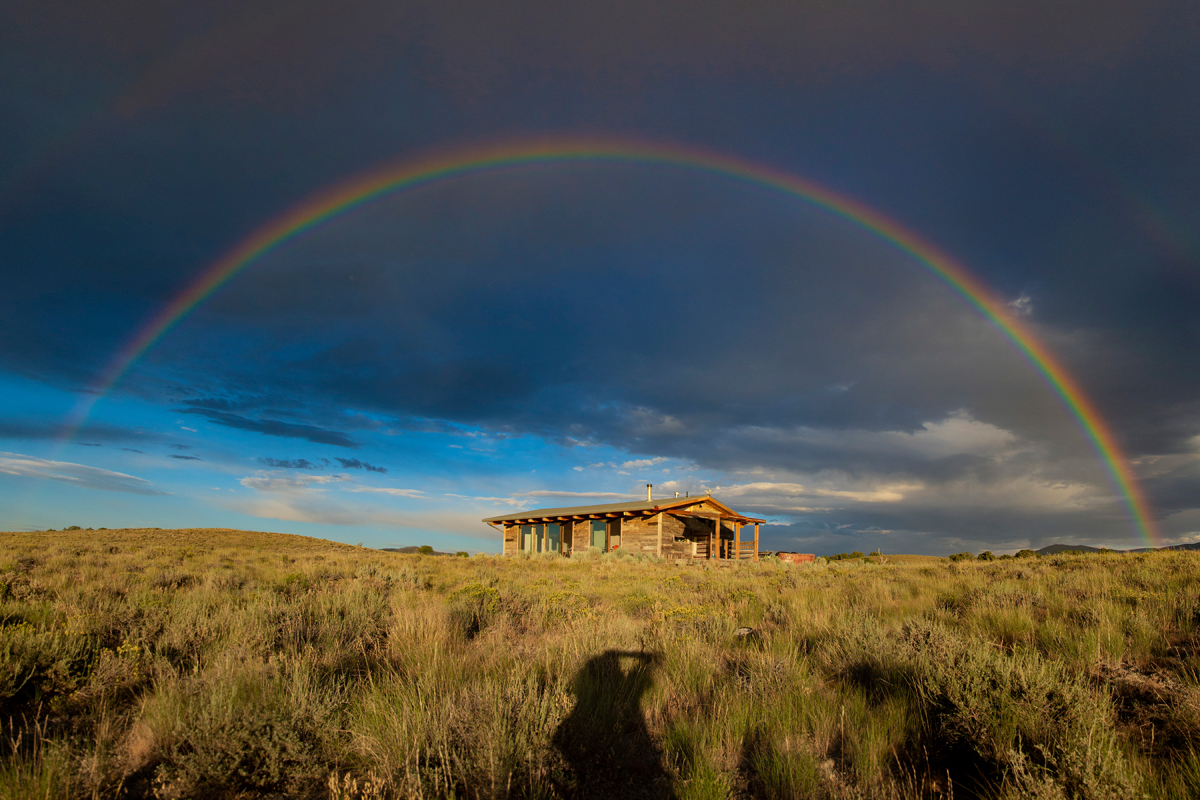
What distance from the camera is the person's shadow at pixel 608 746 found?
3328mm

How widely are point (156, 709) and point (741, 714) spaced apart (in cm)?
423

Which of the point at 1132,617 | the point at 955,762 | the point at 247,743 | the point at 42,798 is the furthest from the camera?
the point at 1132,617

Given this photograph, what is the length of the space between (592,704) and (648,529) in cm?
2426

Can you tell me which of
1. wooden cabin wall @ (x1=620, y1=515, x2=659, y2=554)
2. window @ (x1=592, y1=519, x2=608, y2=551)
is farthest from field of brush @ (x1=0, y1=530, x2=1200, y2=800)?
window @ (x1=592, y1=519, x2=608, y2=551)

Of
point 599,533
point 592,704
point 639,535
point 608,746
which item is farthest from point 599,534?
point 608,746

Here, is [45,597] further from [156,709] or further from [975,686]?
[975,686]

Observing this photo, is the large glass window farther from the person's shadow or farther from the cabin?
the person's shadow

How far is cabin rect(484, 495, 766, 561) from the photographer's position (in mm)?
27953

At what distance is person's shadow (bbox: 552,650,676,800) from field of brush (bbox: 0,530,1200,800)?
0.06 feet

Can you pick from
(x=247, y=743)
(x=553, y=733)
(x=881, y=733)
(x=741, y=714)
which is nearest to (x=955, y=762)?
(x=881, y=733)

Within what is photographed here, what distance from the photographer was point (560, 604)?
925 centimetres

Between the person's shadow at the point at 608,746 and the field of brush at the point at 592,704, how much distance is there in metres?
0.02

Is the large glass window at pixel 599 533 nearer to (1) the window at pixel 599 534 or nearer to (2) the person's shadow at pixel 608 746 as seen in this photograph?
(1) the window at pixel 599 534

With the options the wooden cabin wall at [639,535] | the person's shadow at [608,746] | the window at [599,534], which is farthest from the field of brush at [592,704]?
the window at [599,534]
